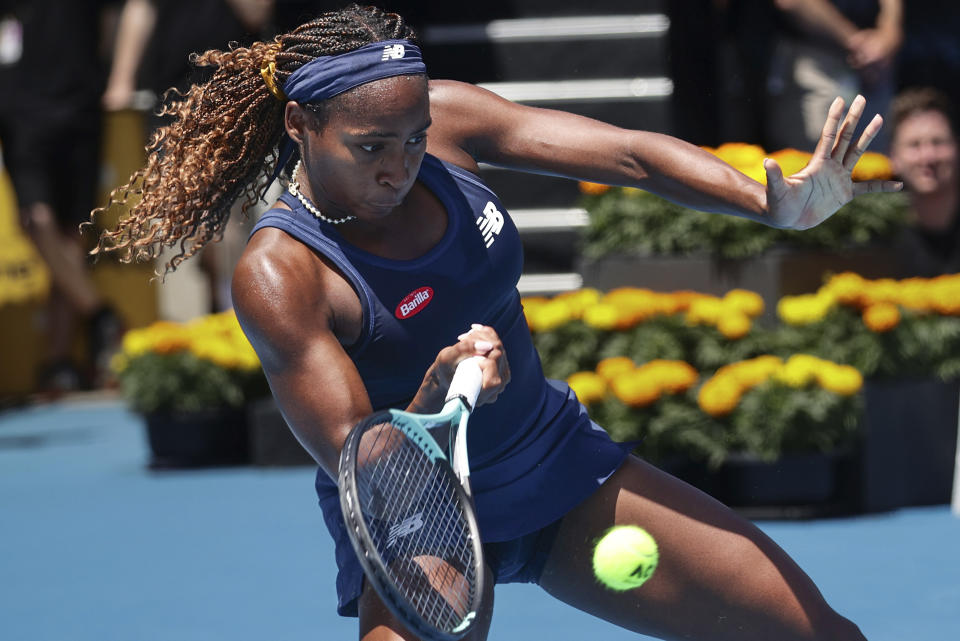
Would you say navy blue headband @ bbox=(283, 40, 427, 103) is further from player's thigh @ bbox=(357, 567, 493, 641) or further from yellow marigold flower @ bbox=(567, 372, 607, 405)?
yellow marigold flower @ bbox=(567, 372, 607, 405)

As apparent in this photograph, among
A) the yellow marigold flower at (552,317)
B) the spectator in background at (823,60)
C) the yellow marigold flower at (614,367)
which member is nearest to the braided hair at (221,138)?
the yellow marigold flower at (614,367)

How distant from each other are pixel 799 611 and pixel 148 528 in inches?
Result: 138

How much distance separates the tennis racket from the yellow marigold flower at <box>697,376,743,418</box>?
2.56 m

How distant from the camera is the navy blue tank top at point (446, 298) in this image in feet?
8.58

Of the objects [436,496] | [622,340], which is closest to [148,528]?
[622,340]

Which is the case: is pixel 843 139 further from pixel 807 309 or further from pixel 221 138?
pixel 807 309

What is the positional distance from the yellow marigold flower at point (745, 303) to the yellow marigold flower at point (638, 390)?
0.51 meters

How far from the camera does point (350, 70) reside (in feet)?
8.26

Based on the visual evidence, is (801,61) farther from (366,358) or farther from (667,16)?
(366,358)

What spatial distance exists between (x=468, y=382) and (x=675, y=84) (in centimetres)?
483

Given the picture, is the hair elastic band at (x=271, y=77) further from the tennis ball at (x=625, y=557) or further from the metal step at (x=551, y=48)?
the metal step at (x=551, y=48)

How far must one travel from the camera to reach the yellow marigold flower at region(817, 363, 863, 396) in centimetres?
500

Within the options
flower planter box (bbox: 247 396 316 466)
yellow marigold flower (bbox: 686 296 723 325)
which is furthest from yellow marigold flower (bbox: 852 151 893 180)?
flower planter box (bbox: 247 396 316 466)

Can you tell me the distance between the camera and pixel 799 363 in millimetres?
5074
